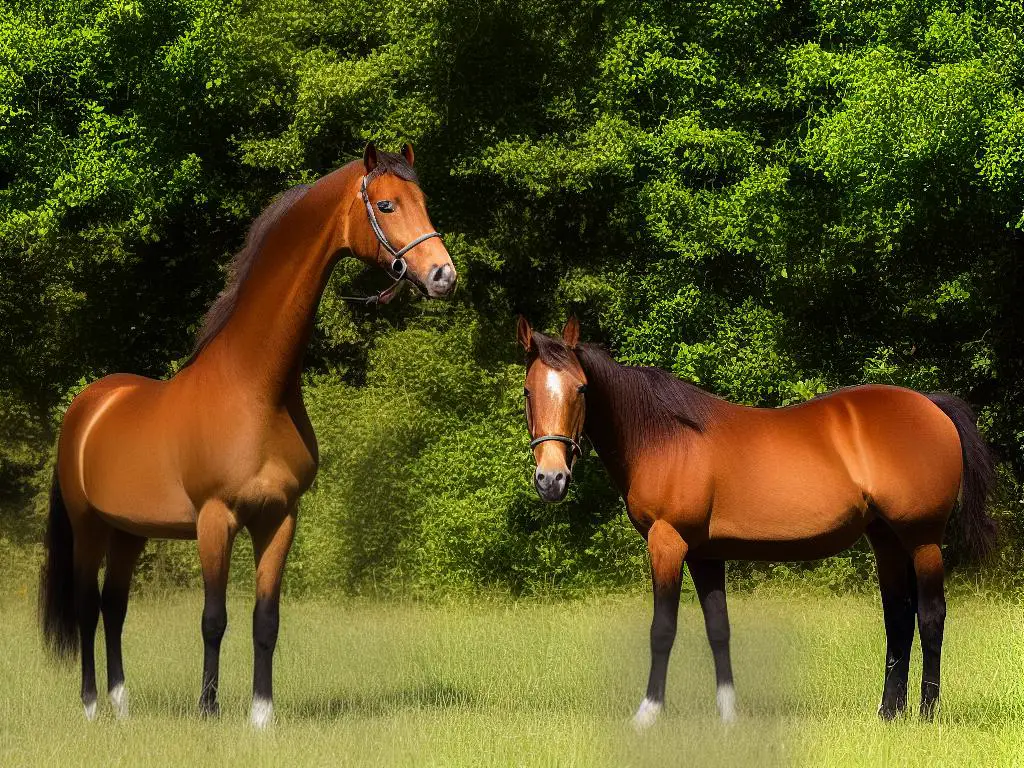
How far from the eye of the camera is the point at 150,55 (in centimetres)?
2077

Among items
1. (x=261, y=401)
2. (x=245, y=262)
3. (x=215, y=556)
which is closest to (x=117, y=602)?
(x=215, y=556)

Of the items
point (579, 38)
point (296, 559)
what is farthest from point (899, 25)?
point (296, 559)

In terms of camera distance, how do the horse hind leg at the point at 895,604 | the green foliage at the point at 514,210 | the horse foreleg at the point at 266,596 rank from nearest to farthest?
the horse foreleg at the point at 266,596 < the horse hind leg at the point at 895,604 < the green foliage at the point at 514,210

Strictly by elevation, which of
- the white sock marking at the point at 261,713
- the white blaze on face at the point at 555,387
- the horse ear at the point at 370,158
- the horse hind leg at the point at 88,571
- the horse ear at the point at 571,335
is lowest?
the white sock marking at the point at 261,713

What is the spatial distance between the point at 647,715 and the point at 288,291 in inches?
132

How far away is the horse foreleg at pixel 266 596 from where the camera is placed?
8422 mm

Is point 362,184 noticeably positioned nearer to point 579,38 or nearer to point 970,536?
point 970,536

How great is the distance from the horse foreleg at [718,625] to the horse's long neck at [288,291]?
9.37 feet

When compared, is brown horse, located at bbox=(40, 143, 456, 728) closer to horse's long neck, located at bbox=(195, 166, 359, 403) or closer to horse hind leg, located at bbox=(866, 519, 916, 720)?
horse's long neck, located at bbox=(195, 166, 359, 403)

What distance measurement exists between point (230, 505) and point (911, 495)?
14.3ft

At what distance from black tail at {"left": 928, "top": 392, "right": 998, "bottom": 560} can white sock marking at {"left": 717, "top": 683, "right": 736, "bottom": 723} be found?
2028 millimetres

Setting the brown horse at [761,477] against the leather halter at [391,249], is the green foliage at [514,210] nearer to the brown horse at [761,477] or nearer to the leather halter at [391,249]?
the brown horse at [761,477]

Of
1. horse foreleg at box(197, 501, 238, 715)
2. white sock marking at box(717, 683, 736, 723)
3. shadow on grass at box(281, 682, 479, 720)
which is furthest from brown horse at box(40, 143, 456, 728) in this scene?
white sock marking at box(717, 683, 736, 723)

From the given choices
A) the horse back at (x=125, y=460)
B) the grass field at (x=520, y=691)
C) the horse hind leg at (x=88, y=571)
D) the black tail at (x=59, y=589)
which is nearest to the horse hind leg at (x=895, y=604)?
the grass field at (x=520, y=691)
